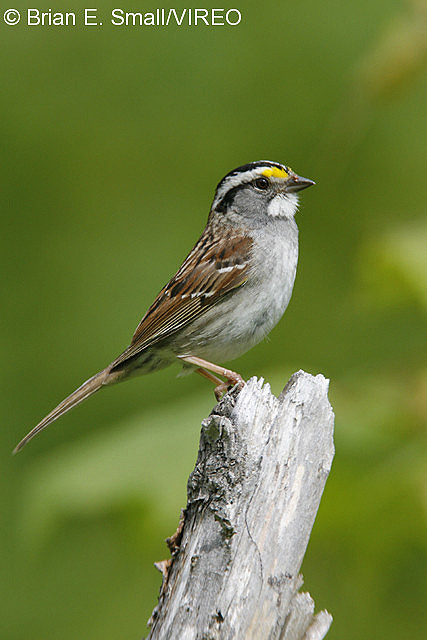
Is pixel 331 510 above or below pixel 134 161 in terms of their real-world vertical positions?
below

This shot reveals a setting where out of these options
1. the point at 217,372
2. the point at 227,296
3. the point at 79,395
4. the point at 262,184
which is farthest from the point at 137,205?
the point at 217,372

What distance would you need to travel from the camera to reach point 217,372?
381 cm

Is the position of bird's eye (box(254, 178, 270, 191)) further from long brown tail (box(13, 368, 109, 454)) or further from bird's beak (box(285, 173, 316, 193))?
long brown tail (box(13, 368, 109, 454))

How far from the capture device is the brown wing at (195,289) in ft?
13.3

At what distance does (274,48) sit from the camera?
699cm

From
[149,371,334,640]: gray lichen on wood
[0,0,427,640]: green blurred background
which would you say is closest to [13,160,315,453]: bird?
[0,0,427,640]: green blurred background

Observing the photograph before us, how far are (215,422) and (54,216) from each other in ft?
15.8

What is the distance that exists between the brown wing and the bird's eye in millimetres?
293

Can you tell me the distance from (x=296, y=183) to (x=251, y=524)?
7.48 feet

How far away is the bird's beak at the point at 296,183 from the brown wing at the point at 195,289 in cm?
35

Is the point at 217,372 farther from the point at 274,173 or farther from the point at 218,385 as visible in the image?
the point at 274,173

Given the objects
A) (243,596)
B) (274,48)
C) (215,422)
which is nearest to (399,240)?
(215,422)

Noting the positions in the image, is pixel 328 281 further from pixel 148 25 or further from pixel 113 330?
pixel 148 25

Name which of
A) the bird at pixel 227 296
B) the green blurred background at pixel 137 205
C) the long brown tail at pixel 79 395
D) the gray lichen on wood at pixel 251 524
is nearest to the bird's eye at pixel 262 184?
the bird at pixel 227 296
